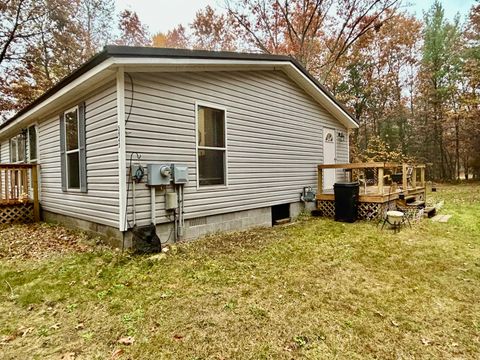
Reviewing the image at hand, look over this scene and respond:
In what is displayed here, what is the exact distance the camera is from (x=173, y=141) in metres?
5.10

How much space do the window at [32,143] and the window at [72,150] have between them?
261 cm

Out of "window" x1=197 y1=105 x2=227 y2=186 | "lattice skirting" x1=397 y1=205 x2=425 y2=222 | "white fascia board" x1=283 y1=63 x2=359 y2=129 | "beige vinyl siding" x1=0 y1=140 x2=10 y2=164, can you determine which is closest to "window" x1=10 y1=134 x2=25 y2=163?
"beige vinyl siding" x1=0 y1=140 x2=10 y2=164

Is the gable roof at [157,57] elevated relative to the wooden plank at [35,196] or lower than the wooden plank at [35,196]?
elevated

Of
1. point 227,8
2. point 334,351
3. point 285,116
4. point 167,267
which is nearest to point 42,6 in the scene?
point 227,8

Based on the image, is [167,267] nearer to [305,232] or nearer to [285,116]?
[305,232]

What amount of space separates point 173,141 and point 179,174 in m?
0.61

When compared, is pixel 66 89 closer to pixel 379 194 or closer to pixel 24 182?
pixel 24 182

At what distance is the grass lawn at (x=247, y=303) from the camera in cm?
232

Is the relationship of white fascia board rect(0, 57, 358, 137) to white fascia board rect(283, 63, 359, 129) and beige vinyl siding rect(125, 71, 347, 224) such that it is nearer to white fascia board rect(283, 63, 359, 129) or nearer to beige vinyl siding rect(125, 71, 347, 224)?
white fascia board rect(283, 63, 359, 129)

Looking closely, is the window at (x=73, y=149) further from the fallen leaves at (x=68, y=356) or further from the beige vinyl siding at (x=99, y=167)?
the fallen leaves at (x=68, y=356)

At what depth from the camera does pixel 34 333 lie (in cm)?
253

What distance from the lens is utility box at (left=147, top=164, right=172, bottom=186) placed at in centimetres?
468

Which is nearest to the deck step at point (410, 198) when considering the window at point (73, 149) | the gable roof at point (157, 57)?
the gable roof at point (157, 57)

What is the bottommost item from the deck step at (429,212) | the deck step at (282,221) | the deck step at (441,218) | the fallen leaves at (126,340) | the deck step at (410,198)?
the fallen leaves at (126,340)
